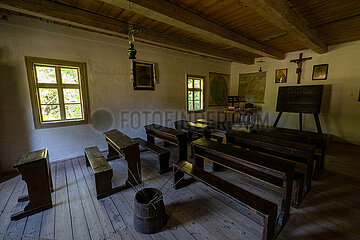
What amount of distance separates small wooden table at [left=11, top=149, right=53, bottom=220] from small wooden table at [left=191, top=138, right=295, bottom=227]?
6.53 ft

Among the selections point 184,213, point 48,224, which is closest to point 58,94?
point 48,224

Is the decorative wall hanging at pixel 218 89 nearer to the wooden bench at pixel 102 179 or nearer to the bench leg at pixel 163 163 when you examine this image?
the bench leg at pixel 163 163

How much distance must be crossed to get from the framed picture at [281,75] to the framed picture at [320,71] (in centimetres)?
76

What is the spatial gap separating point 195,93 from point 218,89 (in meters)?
1.19

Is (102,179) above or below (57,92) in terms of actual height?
below

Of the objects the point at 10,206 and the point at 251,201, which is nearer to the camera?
the point at 251,201

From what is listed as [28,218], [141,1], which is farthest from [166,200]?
[141,1]

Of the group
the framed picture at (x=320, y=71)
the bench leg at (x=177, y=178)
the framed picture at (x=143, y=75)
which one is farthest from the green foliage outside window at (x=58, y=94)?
the framed picture at (x=320, y=71)

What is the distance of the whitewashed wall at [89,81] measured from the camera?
2570 mm

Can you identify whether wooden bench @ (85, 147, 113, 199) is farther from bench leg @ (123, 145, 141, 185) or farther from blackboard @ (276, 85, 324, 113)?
blackboard @ (276, 85, 324, 113)

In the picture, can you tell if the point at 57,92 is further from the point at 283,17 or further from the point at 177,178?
the point at 283,17

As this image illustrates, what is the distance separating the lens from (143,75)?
157 inches

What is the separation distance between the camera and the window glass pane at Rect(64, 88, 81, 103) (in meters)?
3.12

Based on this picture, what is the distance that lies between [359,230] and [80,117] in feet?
14.8
